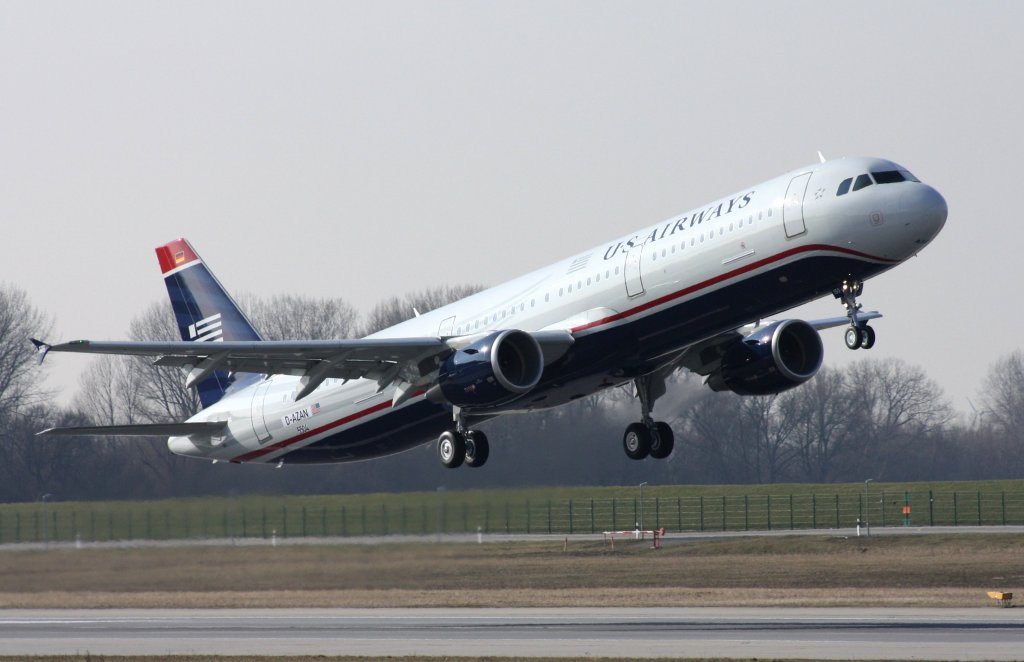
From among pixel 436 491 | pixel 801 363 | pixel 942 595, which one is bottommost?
pixel 942 595

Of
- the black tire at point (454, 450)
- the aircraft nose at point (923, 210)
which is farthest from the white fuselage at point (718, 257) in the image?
the black tire at point (454, 450)

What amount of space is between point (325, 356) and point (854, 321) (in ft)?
43.7

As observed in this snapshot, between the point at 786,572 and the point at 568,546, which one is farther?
the point at 568,546

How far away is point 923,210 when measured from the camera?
32.0 metres

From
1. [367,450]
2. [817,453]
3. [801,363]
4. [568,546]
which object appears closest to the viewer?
[801,363]

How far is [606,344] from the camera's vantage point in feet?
118

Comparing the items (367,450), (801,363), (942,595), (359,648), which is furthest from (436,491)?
(942,595)

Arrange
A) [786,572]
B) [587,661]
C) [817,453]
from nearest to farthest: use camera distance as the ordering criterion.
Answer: [587,661], [786,572], [817,453]

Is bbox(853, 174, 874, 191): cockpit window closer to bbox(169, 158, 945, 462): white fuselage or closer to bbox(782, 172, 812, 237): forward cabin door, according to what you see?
bbox(169, 158, 945, 462): white fuselage

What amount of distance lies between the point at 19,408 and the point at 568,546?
22.3 metres

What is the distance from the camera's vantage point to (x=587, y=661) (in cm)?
3222

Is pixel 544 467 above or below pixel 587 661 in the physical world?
above

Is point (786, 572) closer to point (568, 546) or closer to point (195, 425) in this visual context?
point (568, 546)

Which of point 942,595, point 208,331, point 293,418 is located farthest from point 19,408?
point 942,595
